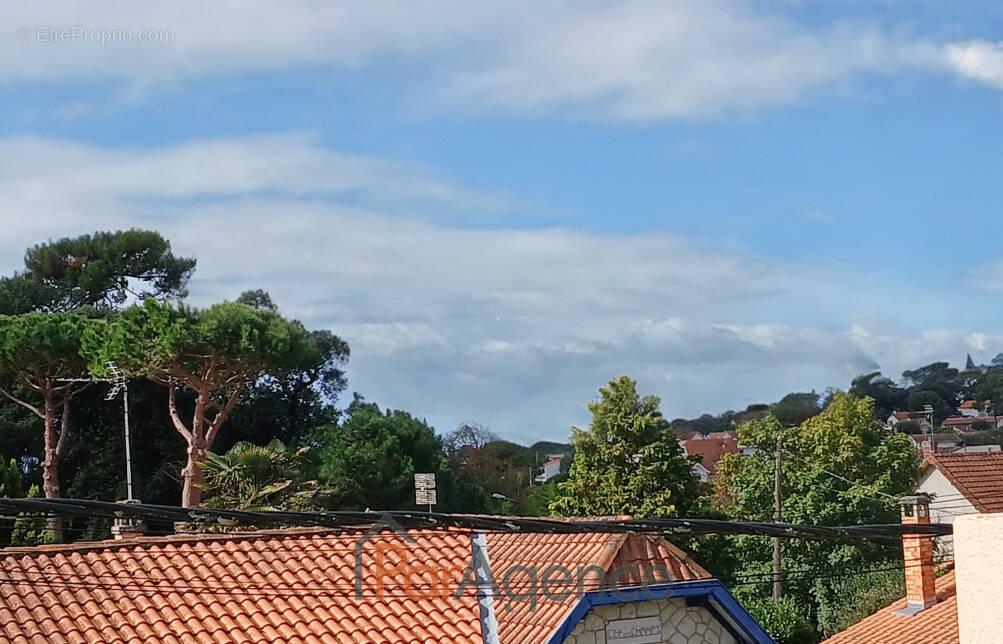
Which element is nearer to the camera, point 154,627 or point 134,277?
point 154,627

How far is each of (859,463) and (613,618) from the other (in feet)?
95.6

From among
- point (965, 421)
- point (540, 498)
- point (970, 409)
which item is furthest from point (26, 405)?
point (970, 409)

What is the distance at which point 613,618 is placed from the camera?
12898 millimetres

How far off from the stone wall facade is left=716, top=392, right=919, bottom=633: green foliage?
62.7ft

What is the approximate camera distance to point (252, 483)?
2850 centimetres

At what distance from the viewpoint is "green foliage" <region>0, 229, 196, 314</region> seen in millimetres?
50344

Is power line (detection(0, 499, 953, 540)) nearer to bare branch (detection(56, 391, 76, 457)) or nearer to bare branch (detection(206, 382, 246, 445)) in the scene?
bare branch (detection(206, 382, 246, 445))

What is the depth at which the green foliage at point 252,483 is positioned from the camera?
27.5 meters

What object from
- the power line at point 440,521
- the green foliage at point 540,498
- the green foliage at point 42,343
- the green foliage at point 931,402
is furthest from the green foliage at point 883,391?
the power line at point 440,521

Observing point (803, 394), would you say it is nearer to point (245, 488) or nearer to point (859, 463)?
point (859, 463)

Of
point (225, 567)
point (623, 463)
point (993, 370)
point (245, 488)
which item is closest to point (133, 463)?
point (245, 488)

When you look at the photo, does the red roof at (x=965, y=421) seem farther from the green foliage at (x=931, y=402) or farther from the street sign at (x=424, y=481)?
the street sign at (x=424, y=481)
